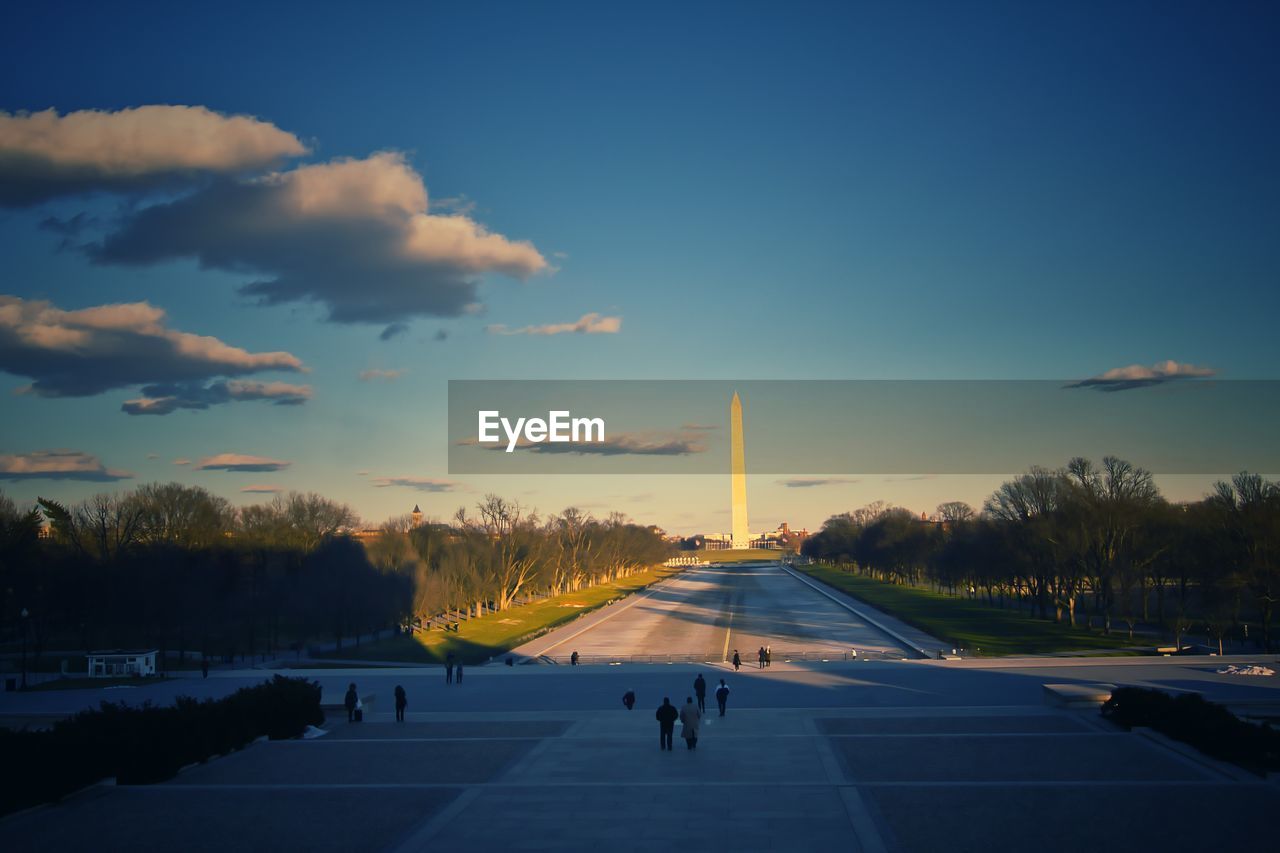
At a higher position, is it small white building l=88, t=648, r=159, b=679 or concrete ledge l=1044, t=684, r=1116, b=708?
concrete ledge l=1044, t=684, r=1116, b=708

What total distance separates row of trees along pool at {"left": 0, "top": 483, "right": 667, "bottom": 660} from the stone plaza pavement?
32475 millimetres

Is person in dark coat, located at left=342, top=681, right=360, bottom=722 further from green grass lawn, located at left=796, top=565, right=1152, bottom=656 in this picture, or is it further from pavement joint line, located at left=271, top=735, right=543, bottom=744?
green grass lawn, located at left=796, top=565, right=1152, bottom=656

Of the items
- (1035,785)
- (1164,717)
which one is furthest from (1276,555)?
(1035,785)

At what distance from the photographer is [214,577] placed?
65.9 meters

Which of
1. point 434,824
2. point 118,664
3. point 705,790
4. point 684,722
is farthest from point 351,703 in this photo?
point 118,664

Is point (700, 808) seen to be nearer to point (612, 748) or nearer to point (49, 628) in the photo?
point (612, 748)

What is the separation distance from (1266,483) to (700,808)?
58.0 metres

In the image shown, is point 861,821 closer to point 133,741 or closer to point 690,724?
point 690,724

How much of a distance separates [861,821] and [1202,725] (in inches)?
367

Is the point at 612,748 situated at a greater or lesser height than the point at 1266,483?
lesser

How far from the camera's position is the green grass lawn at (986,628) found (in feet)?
173

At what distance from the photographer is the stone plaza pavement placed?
14461 mm

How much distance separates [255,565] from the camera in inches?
2950

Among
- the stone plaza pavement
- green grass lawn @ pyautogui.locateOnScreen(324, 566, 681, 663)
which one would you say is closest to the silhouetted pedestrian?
the stone plaza pavement
